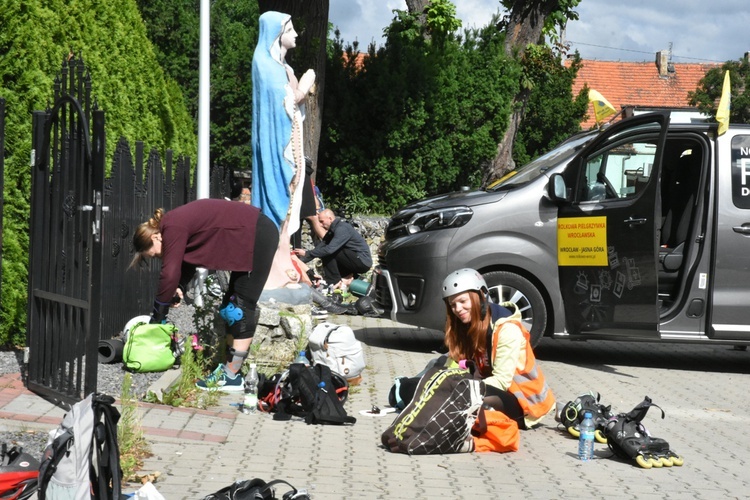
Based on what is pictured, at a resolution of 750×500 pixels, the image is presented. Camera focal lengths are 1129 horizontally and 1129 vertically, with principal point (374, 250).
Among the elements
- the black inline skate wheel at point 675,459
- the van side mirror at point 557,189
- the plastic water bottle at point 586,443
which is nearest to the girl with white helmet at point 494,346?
the plastic water bottle at point 586,443

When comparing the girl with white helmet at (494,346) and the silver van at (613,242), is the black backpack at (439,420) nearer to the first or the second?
the girl with white helmet at (494,346)

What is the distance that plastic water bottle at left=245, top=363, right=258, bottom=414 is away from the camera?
8.03 meters

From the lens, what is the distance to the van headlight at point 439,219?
11.0m

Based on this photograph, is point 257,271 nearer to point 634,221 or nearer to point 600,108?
point 634,221

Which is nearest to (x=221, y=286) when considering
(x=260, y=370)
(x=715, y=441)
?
(x=260, y=370)

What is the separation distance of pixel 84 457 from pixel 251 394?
3193 mm

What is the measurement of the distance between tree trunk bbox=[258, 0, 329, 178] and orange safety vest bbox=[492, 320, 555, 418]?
32.6ft

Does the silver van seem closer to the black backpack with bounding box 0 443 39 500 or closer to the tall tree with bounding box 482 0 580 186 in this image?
the black backpack with bounding box 0 443 39 500

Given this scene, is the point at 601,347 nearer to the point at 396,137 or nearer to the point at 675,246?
the point at 675,246

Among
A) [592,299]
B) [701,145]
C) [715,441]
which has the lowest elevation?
[715,441]

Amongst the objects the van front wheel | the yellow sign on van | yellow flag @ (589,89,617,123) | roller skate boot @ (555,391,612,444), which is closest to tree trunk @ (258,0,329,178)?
the van front wheel

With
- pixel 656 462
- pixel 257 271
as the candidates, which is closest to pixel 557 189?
pixel 257 271

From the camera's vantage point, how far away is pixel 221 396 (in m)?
A: 8.62

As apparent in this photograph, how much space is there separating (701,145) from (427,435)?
509cm
